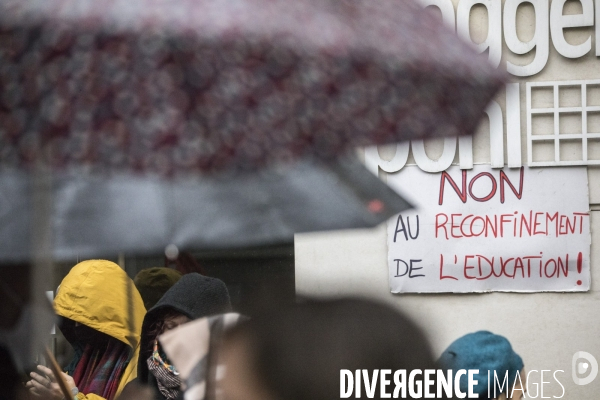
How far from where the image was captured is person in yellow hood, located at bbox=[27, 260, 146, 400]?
105 inches

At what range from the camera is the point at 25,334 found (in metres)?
2.07

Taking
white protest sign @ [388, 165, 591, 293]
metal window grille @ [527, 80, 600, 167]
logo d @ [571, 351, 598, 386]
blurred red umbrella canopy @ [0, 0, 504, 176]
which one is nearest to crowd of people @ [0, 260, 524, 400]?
blurred red umbrella canopy @ [0, 0, 504, 176]

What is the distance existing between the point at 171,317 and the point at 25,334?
525mm

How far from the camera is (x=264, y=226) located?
1.60 meters

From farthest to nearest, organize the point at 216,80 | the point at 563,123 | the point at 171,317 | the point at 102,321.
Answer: the point at 563,123
the point at 102,321
the point at 171,317
the point at 216,80

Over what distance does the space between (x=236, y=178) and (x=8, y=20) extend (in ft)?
1.76

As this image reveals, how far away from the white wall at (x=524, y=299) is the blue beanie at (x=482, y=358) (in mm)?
1857

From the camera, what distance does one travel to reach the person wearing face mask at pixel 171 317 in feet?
7.74

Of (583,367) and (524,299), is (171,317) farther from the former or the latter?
(583,367)

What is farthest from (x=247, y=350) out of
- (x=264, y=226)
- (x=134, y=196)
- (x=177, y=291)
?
(x=177, y=291)

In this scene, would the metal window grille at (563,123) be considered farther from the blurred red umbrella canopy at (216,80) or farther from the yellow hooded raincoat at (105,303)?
the blurred red umbrella canopy at (216,80)

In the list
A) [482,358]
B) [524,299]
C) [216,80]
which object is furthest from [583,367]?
[216,80]

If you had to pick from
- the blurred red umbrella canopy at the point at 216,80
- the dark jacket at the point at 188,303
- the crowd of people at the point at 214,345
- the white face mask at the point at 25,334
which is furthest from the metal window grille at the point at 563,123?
the white face mask at the point at 25,334

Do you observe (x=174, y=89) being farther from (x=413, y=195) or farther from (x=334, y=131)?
(x=413, y=195)
